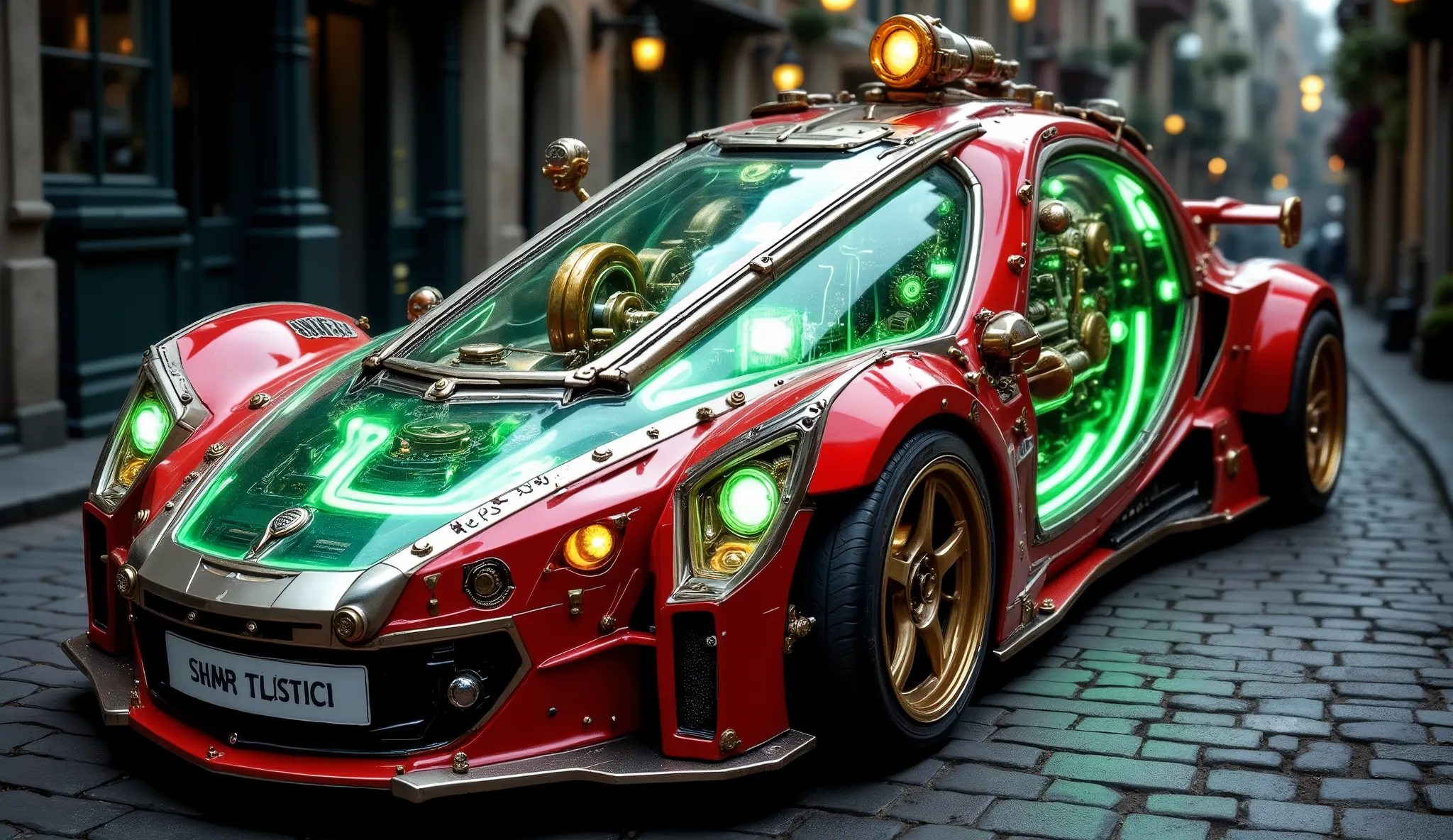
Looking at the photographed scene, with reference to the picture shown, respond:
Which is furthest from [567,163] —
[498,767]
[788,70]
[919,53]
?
[788,70]

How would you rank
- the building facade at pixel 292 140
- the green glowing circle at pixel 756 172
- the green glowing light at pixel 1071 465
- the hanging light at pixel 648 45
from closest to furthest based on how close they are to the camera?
the green glowing circle at pixel 756 172 → the green glowing light at pixel 1071 465 → the building facade at pixel 292 140 → the hanging light at pixel 648 45

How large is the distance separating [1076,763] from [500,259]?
5.27 meters

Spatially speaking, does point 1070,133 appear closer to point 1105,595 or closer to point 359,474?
point 1105,595

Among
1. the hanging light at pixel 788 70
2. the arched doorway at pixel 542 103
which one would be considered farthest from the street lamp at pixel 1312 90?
the arched doorway at pixel 542 103

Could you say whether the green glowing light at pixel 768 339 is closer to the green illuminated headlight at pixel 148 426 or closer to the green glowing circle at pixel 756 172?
the green glowing circle at pixel 756 172

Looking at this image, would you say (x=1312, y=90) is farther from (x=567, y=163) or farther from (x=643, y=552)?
(x=643, y=552)

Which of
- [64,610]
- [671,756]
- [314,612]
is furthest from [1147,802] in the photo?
[64,610]

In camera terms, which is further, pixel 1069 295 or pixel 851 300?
pixel 1069 295

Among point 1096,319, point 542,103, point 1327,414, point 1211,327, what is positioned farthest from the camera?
point 542,103

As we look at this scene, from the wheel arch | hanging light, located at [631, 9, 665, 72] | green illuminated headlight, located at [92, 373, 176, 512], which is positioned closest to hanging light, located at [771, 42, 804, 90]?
hanging light, located at [631, 9, 665, 72]

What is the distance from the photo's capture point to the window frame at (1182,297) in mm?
4555

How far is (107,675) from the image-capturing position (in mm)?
3902

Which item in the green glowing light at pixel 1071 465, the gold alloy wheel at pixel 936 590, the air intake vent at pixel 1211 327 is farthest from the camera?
the air intake vent at pixel 1211 327

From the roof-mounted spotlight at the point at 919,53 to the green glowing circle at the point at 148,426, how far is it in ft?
7.62
